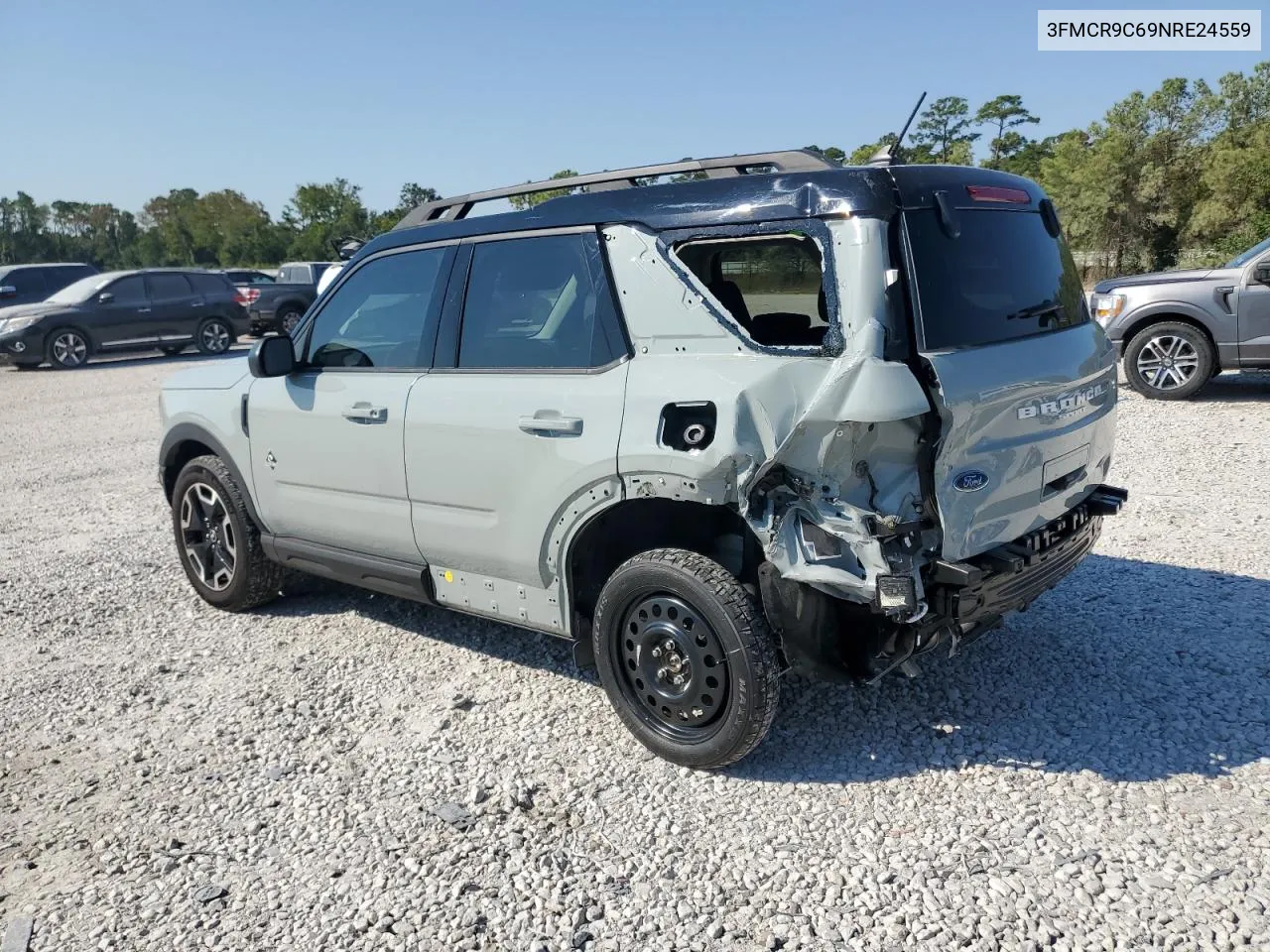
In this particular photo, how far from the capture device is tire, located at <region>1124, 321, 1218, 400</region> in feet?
31.5

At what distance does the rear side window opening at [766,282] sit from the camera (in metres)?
3.09

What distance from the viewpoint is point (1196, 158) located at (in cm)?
3038

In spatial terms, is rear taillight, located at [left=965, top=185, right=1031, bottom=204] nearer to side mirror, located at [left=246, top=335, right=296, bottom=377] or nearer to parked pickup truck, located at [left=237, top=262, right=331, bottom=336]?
side mirror, located at [left=246, top=335, right=296, bottom=377]

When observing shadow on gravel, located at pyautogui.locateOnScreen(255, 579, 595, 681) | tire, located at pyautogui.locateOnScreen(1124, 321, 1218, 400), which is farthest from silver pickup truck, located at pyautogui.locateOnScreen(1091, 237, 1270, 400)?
shadow on gravel, located at pyautogui.locateOnScreen(255, 579, 595, 681)

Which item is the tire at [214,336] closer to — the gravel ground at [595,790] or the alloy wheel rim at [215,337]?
the alloy wheel rim at [215,337]

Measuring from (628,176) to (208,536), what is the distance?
124 inches

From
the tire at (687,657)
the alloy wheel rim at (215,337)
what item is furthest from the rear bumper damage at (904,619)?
the alloy wheel rim at (215,337)

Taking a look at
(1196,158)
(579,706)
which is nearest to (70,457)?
(579,706)

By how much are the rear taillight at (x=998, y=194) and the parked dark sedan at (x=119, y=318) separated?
59.2 ft

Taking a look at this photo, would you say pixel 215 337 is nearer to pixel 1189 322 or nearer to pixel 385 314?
pixel 385 314

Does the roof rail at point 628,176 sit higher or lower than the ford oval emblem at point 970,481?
higher

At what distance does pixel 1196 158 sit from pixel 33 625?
115 feet

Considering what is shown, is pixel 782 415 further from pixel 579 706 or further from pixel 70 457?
pixel 70 457

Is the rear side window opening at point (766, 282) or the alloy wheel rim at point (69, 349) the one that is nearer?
the rear side window opening at point (766, 282)
